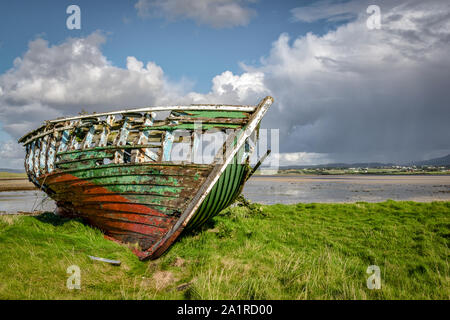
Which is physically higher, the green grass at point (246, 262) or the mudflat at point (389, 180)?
the green grass at point (246, 262)

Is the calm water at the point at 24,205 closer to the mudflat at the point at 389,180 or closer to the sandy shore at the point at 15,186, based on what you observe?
the sandy shore at the point at 15,186

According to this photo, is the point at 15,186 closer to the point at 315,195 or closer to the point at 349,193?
the point at 315,195

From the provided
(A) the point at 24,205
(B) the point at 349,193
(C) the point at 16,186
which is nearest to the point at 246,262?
(A) the point at 24,205

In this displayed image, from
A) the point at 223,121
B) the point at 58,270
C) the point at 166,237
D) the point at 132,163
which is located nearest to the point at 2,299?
the point at 58,270

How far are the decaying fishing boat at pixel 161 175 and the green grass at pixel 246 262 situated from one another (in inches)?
21.3

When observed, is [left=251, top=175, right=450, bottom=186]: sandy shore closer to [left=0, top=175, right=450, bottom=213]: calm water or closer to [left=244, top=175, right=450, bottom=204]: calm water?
[left=244, top=175, right=450, bottom=204]: calm water

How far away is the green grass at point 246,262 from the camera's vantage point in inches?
140

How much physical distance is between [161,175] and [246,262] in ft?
7.72

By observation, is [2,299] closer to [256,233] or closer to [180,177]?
[180,177]

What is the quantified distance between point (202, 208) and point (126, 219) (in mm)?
1823

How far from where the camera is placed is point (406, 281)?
3.90 meters

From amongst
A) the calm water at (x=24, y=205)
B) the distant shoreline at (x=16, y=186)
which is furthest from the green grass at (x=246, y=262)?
the distant shoreline at (x=16, y=186)

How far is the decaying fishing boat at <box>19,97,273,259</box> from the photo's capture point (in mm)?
5051

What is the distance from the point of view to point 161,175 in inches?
205
